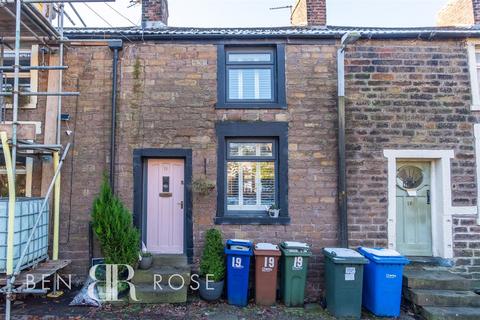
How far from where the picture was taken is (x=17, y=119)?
21.1ft

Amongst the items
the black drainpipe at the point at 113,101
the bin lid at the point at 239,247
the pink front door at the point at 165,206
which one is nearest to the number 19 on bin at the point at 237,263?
the bin lid at the point at 239,247

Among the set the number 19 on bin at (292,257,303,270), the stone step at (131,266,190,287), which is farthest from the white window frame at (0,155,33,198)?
the number 19 on bin at (292,257,303,270)

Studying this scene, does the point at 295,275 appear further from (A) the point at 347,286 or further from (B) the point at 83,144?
(B) the point at 83,144

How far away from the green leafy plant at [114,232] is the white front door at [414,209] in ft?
17.6

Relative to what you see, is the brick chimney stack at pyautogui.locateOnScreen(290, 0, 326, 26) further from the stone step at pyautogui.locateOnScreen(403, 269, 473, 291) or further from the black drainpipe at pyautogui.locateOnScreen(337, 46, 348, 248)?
the stone step at pyautogui.locateOnScreen(403, 269, 473, 291)

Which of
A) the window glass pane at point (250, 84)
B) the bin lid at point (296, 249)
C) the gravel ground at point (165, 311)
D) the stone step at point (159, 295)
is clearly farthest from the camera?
the window glass pane at point (250, 84)

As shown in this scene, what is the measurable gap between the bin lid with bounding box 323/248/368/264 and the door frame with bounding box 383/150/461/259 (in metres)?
1.33

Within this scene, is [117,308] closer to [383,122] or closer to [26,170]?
[26,170]

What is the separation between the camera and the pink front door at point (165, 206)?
7.27 meters

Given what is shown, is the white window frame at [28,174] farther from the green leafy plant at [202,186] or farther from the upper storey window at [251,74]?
the upper storey window at [251,74]

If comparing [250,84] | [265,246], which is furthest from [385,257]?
[250,84]

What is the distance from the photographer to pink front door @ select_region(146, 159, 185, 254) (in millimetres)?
7273

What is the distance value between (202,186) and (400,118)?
169 inches

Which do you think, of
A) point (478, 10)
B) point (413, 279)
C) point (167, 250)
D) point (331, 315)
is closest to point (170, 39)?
point (167, 250)
